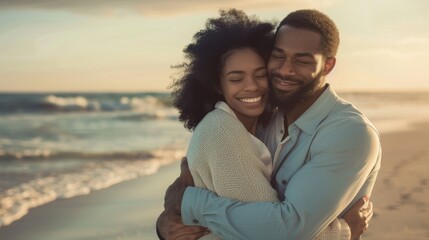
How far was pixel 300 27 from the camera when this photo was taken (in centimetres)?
347

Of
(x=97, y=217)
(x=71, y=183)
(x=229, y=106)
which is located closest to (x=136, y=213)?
(x=97, y=217)

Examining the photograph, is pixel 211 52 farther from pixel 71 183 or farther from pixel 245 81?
pixel 71 183

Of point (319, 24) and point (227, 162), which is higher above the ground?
point (319, 24)

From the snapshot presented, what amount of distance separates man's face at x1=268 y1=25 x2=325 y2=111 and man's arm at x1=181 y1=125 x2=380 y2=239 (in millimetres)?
378

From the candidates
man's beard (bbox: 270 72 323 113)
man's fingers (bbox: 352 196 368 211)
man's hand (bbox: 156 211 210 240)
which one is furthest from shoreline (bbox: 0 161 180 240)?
man's fingers (bbox: 352 196 368 211)

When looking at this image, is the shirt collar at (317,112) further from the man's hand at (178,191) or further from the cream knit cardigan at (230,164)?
the man's hand at (178,191)

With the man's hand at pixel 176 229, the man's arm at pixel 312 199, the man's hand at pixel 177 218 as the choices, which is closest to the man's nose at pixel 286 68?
the man's arm at pixel 312 199

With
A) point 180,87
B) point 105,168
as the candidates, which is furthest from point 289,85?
point 105,168

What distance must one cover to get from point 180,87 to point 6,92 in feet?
54.3

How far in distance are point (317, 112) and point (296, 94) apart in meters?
0.15

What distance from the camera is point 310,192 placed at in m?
3.07

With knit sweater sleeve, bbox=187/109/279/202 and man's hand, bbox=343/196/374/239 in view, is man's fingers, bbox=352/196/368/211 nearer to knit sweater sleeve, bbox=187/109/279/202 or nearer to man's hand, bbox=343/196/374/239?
man's hand, bbox=343/196/374/239

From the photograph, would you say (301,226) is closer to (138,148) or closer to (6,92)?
(138,148)

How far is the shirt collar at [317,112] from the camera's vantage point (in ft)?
11.0
